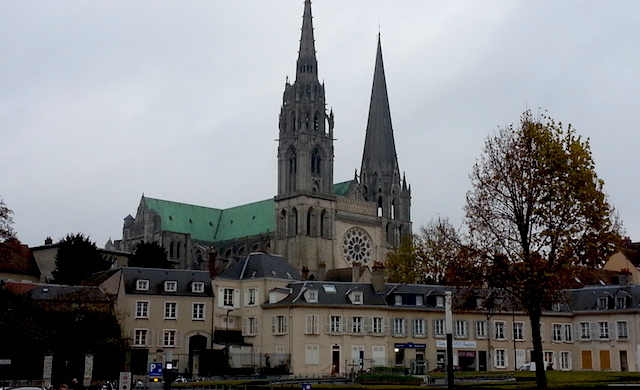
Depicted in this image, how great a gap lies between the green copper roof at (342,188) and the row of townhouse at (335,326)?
70180 mm

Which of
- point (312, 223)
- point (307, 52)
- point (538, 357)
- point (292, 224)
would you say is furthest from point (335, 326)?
point (307, 52)

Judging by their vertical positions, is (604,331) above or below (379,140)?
below

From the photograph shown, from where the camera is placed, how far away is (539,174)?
4012 cm

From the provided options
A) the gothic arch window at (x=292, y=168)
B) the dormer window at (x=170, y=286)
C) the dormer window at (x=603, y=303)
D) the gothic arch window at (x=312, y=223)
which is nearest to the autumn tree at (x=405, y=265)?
the dormer window at (x=603, y=303)

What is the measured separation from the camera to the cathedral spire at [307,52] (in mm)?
140225

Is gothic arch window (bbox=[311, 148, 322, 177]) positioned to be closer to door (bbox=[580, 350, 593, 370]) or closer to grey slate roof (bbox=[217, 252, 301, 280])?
grey slate roof (bbox=[217, 252, 301, 280])

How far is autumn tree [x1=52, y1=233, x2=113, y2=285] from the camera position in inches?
3415

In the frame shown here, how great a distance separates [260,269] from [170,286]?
23.2 feet

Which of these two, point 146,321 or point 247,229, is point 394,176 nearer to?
point 247,229

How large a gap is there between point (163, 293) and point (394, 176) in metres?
87.3

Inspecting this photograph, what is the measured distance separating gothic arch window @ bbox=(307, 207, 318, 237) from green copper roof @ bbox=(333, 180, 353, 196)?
350 inches

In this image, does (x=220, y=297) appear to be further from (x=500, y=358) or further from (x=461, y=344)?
(x=500, y=358)

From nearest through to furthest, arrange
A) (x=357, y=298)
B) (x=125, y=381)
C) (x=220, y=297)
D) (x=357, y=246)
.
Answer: (x=125, y=381)
(x=357, y=298)
(x=220, y=297)
(x=357, y=246)

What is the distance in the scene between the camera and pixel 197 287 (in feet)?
225
